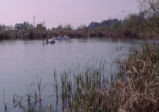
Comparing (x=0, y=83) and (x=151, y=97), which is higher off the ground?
(x=151, y=97)

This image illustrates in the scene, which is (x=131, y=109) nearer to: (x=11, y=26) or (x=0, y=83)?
(x=0, y=83)

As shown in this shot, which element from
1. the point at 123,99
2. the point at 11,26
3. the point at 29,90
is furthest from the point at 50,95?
the point at 11,26

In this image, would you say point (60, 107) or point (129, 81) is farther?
point (60, 107)

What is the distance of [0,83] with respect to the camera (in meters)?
9.34

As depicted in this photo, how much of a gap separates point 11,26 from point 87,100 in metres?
50.3

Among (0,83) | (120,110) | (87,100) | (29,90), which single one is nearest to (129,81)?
(120,110)

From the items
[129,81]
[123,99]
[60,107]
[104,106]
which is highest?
[129,81]

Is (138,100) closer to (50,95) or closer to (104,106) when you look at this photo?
(104,106)

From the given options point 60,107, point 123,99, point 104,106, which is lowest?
point 60,107

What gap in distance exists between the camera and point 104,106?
4.70m

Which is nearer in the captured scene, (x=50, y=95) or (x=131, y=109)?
(x=131, y=109)

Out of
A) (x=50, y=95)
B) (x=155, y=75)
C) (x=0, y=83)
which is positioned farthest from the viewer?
(x=0, y=83)

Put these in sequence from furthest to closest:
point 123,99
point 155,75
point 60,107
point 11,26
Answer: point 11,26 < point 60,107 < point 155,75 < point 123,99

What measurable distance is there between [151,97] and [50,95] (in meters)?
4.12
